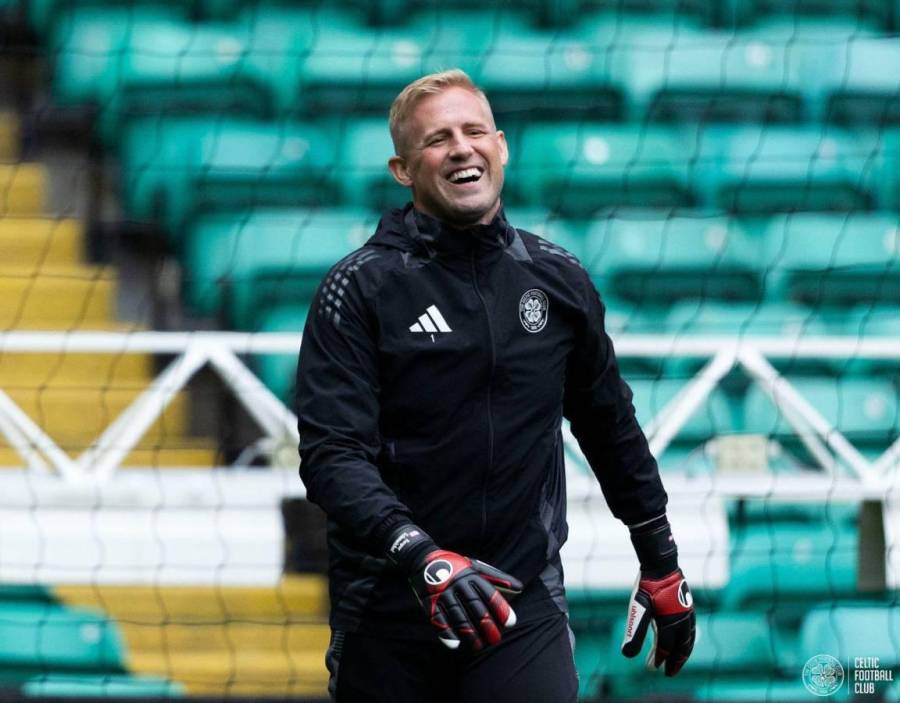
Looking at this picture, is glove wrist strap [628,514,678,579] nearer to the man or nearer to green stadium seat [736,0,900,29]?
the man

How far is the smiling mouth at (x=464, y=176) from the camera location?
2.12 meters

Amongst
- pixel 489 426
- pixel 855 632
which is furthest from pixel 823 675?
pixel 489 426

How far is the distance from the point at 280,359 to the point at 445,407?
2306 millimetres

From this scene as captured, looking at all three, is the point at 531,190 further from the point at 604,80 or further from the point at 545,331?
the point at 545,331

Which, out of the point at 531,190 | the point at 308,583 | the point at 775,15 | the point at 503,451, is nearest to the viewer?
the point at 503,451

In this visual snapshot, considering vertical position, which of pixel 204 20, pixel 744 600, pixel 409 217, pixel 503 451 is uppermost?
pixel 204 20

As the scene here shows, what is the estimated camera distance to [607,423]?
7.41 ft

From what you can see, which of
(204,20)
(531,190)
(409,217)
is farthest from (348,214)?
(409,217)

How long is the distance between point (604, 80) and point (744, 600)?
1.93 meters

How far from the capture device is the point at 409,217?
2184mm

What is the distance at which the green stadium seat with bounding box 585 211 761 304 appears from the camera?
4.61 metres

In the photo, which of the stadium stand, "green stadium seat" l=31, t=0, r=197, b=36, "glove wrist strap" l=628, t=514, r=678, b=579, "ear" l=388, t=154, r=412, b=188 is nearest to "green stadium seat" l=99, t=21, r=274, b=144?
the stadium stand

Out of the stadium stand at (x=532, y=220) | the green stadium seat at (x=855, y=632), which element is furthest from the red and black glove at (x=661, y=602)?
the green stadium seat at (x=855, y=632)

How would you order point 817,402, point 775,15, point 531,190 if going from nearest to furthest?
point 817,402 → point 531,190 → point 775,15
